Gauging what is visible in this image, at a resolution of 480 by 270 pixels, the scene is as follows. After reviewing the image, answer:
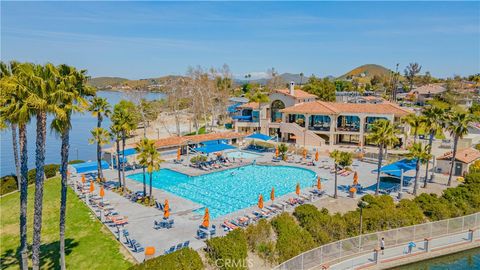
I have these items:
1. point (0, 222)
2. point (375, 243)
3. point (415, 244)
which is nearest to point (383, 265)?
point (375, 243)

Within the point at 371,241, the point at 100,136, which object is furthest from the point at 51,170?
the point at 371,241

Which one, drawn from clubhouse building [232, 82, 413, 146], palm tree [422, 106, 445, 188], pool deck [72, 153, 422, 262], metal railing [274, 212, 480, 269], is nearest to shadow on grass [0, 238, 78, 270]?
pool deck [72, 153, 422, 262]

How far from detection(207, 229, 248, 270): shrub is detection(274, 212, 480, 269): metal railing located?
1905 millimetres

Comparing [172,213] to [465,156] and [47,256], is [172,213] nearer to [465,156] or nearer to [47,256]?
[47,256]

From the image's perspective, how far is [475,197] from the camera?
85.0ft

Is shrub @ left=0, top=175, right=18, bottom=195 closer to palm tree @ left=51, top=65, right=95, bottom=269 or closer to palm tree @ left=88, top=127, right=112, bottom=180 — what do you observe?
palm tree @ left=88, top=127, right=112, bottom=180

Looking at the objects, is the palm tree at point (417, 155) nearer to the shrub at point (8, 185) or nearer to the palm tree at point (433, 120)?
the palm tree at point (433, 120)

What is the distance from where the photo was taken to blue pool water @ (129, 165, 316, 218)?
27961 mm

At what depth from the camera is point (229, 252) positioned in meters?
16.7

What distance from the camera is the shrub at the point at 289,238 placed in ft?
58.9

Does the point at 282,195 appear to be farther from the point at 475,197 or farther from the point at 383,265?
the point at 475,197

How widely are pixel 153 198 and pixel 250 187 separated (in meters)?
9.46

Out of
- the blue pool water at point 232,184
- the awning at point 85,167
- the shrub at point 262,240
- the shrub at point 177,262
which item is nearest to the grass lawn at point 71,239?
the shrub at point 177,262

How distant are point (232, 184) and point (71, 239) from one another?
612 inches
